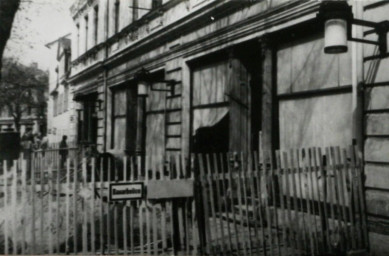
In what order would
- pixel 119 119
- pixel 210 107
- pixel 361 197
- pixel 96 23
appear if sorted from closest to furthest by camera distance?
→ pixel 361 197, pixel 210 107, pixel 119 119, pixel 96 23

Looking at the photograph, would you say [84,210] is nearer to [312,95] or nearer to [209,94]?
[312,95]

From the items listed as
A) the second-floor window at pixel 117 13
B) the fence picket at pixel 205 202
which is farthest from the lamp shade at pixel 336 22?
the second-floor window at pixel 117 13

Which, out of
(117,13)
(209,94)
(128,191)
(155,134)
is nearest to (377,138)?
(128,191)

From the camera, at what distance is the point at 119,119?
17.2 metres

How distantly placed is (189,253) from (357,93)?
3.15m

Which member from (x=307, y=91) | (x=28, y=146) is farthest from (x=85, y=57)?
(x=307, y=91)

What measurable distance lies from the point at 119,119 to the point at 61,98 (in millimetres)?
9773

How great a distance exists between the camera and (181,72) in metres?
11.6

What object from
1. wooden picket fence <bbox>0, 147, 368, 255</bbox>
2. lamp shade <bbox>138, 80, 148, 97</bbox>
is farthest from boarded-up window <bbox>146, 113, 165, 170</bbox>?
wooden picket fence <bbox>0, 147, 368, 255</bbox>

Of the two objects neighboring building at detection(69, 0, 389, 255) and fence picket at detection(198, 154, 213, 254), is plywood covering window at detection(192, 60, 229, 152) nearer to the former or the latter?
neighboring building at detection(69, 0, 389, 255)

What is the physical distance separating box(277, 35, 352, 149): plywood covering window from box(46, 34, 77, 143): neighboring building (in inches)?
580

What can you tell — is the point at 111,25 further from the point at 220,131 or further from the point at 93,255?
the point at 93,255

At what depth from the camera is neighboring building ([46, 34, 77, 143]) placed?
21.6 metres

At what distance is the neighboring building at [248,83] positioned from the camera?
237 inches
